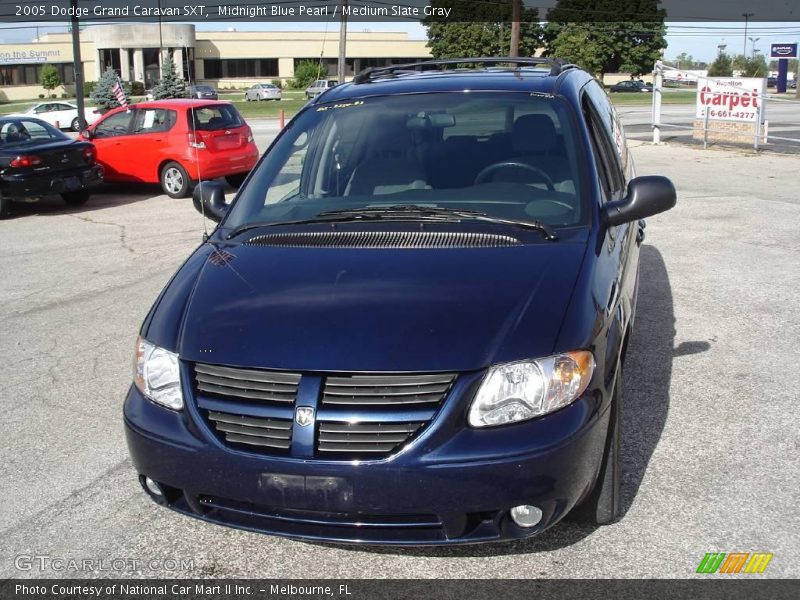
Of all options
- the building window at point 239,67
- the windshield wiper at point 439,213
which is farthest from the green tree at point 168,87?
the building window at point 239,67

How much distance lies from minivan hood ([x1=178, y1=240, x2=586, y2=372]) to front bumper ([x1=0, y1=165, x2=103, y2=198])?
10270mm

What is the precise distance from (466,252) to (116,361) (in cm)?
337

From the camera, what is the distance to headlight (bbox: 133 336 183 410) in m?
3.30

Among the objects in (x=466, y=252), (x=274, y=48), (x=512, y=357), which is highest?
(x=274, y=48)

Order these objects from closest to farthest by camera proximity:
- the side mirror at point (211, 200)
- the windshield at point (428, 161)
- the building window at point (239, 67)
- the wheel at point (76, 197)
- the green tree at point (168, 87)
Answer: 1. the windshield at point (428, 161)
2. the side mirror at point (211, 200)
3. the wheel at point (76, 197)
4. the green tree at point (168, 87)
5. the building window at point (239, 67)

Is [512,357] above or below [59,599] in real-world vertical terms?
above

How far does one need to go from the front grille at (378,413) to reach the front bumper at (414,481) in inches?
1.8

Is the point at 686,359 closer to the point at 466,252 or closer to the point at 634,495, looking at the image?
the point at 634,495

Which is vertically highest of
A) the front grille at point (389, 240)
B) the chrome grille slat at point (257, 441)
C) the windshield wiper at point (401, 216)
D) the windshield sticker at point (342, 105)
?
the windshield sticker at point (342, 105)

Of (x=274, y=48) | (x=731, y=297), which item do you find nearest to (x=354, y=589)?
(x=731, y=297)

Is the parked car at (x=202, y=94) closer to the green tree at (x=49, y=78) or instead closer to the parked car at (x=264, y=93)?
the parked car at (x=264, y=93)

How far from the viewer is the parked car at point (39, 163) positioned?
12.9 metres

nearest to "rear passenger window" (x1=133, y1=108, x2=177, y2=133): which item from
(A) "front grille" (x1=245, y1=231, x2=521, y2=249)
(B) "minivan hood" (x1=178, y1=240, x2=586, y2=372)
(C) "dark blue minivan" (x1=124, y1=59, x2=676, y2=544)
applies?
(C) "dark blue minivan" (x1=124, y1=59, x2=676, y2=544)

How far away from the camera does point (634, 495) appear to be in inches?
154
